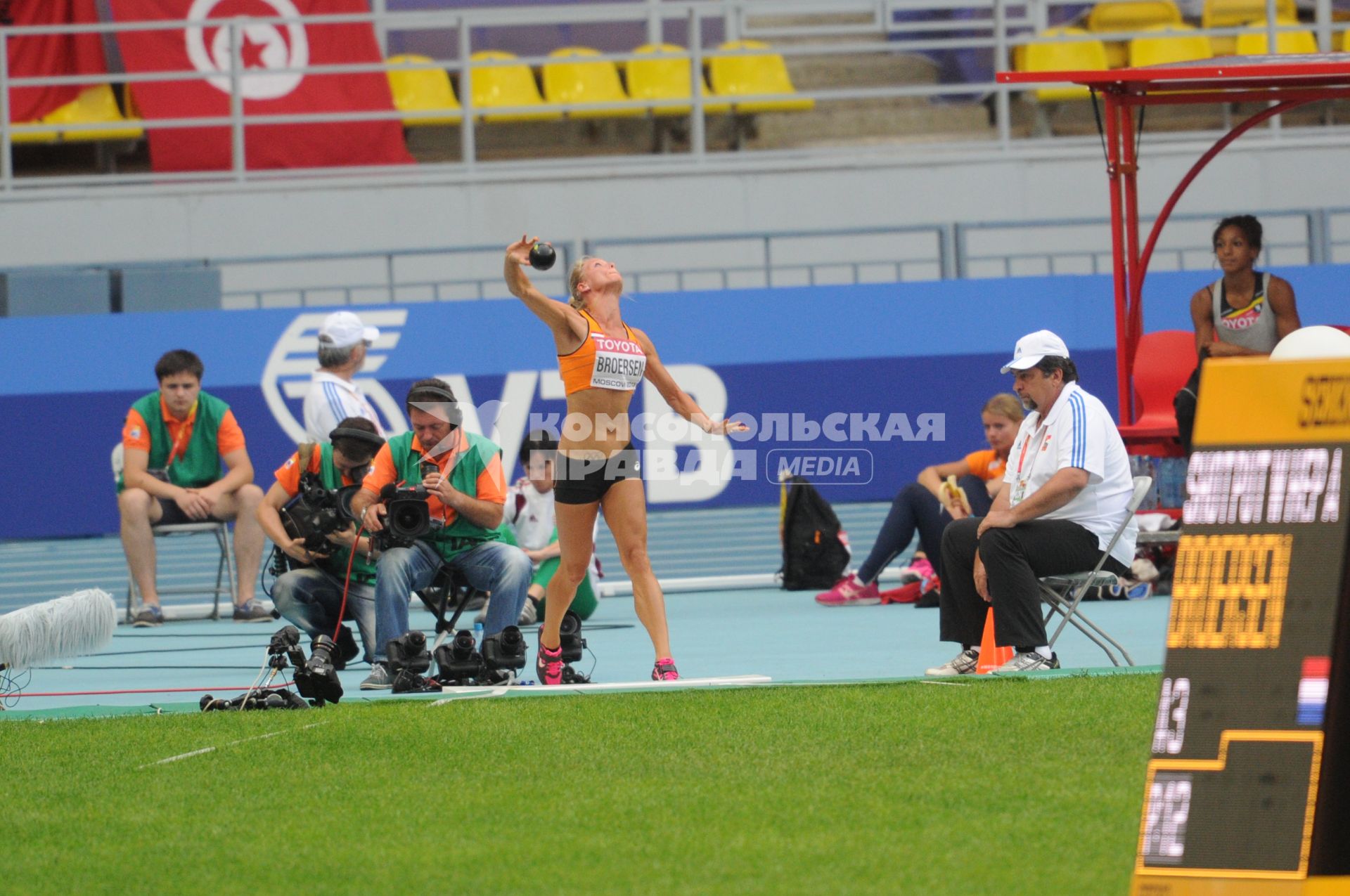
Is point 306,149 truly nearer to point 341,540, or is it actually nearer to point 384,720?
point 341,540

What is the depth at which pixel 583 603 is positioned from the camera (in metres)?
9.69

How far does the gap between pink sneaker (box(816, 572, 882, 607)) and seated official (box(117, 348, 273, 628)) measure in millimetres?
3531

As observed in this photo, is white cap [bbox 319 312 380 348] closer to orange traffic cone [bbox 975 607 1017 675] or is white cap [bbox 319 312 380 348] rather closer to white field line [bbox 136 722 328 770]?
white field line [bbox 136 722 328 770]

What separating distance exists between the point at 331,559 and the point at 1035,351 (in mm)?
3368

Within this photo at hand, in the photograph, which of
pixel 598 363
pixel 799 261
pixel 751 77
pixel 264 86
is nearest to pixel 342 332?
pixel 598 363

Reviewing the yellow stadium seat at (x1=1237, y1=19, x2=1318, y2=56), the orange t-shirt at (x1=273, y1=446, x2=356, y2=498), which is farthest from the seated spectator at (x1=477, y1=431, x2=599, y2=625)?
the yellow stadium seat at (x1=1237, y1=19, x2=1318, y2=56)

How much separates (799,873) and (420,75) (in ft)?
47.6

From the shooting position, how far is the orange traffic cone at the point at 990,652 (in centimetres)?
708

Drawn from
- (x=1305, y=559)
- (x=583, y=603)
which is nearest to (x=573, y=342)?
(x=583, y=603)

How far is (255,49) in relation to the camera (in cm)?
1631

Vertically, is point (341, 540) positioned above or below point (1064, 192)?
below

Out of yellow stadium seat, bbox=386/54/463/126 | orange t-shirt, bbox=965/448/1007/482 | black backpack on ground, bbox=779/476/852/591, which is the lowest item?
black backpack on ground, bbox=779/476/852/591

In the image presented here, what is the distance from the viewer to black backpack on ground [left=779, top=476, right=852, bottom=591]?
11508 millimetres

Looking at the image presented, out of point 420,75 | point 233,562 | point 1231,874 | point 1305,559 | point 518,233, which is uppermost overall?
point 420,75
